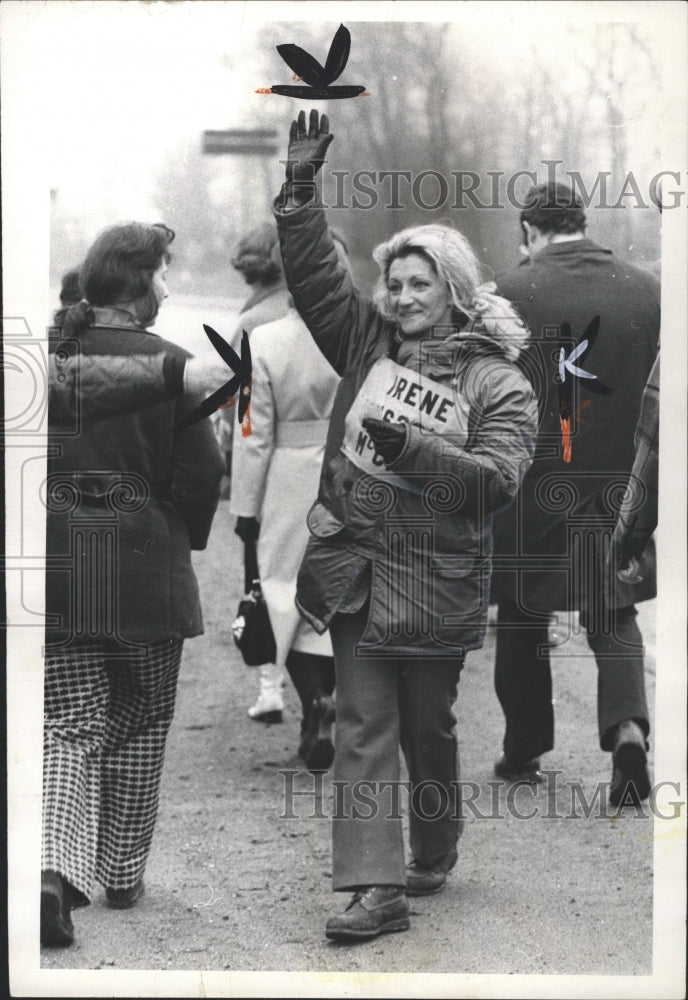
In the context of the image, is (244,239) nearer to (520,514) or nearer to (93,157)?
(93,157)

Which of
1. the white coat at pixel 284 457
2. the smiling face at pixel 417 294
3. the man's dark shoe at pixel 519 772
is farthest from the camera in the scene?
the man's dark shoe at pixel 519 772

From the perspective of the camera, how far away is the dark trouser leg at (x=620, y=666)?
240 inches

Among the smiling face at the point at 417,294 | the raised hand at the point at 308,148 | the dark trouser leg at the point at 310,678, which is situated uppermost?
the raised hand at the point at 308,148

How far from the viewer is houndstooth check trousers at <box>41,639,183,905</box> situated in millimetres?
6059

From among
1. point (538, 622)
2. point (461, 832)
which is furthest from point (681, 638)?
point (461, 832)

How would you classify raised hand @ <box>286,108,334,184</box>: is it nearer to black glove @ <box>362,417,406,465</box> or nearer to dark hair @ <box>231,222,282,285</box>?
dark hair @ <box>231,222,282,285</box>

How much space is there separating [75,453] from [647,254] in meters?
1.77

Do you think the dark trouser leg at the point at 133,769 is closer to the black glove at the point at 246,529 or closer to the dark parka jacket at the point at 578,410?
the black glove at the point at 246,529

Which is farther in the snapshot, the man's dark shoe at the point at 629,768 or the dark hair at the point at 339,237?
the man's dark shoe at the point at 629,768

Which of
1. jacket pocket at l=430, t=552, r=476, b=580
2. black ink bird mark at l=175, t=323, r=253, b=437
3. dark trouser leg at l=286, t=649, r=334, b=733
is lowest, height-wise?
dark trouser leg at l=286, t=649, r=334, b=733

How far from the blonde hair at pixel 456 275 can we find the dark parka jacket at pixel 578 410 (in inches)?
2.8

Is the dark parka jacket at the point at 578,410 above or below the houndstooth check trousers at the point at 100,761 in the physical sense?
above

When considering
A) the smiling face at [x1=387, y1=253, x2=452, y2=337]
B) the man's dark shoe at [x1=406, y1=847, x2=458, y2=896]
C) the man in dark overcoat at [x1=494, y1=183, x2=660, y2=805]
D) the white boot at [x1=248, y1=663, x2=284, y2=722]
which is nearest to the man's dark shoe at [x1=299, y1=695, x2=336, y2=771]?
the white boot at [x1=248, y1=663, x2=284, y2=722]

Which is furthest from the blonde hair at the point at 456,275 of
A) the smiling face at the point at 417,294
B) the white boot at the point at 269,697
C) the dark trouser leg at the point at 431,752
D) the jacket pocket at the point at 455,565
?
the white boot at the point at 269,697
